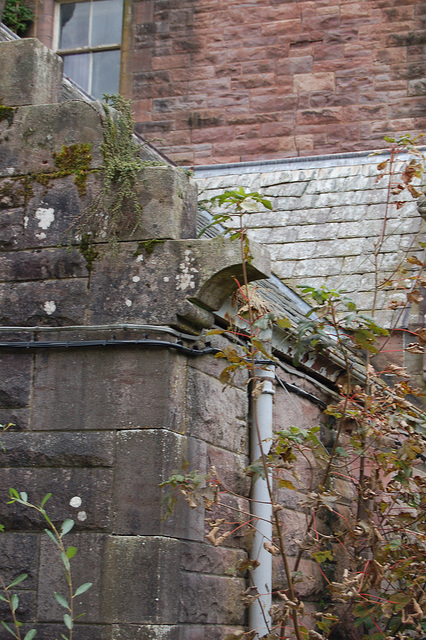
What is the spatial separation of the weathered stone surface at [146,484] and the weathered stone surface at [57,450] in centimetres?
7

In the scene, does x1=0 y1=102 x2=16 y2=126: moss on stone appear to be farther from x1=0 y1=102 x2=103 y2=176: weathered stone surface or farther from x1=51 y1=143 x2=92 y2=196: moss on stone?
x1=51 y1=143 x2=92 y2=196: moss on stone

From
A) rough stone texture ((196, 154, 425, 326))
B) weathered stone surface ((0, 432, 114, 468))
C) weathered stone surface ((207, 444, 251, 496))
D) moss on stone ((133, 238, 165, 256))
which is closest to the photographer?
weathered stone surface ((0, 432, 114, 468))

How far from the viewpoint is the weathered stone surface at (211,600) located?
4.15 m

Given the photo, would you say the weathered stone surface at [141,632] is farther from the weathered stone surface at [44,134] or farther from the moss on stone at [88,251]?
the weathered stone surface at [44,134]

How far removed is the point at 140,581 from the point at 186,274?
4.61 ft

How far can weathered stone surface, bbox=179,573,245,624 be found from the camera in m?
4.15

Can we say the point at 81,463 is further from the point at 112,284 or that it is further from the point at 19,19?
the point at 19,19

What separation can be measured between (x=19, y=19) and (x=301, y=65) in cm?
424

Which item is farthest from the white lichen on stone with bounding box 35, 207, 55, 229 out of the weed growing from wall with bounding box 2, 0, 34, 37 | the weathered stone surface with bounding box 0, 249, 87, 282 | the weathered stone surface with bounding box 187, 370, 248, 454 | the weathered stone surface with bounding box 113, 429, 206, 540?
the weed growing from wall with bounding box 2, 0, 34, 37

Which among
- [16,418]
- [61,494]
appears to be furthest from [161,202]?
[61,494]

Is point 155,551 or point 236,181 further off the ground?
point 236,181

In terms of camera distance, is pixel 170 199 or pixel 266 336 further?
pixel 266 336

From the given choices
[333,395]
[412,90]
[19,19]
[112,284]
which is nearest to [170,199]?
[112,284]

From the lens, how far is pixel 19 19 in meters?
13.6
